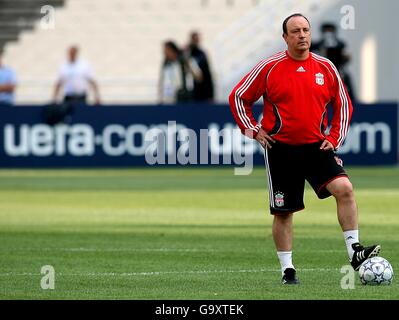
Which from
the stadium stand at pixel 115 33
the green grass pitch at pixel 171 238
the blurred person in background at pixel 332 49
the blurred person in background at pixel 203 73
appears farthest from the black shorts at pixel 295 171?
the stadium stand at pixel 115 33

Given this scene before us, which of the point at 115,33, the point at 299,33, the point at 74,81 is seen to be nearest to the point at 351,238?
the point at 299,33

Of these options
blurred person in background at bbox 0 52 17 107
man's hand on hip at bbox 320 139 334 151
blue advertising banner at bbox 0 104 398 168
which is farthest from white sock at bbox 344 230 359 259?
blurred person in background at bbox 0 52 17 107

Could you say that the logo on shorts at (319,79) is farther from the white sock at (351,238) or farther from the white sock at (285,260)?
the white sock at (285,260)

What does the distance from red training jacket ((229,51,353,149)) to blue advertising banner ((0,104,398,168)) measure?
18.4 m

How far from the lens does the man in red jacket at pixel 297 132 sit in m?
12.4

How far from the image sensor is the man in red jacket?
12.4m

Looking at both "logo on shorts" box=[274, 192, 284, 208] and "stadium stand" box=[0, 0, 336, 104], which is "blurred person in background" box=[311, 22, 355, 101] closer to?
"stadium stand" box=[0, 0, 336, 104]

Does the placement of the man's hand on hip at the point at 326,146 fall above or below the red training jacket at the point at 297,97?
below

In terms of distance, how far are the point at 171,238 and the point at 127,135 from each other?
578 inches

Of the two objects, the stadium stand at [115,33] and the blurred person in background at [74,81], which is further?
the stadium stand at [115,33]

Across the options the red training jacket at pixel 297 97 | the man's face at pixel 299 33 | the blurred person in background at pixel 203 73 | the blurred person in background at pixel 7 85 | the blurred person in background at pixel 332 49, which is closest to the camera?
the man's face at pixel 299 33

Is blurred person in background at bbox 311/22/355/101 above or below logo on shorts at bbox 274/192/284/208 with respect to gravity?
above

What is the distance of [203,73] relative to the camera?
33.6m
